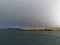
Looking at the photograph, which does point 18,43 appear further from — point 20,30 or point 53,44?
point 20,30

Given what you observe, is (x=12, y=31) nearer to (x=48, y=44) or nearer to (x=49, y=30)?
(x=49, y=30)

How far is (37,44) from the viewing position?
1131 millimetres

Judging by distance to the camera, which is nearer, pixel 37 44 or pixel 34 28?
pixel 37 44

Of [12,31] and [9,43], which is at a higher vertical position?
[12,31]

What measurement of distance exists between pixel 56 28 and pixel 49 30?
97 mm

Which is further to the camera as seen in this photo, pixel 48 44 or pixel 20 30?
pixel 20 30

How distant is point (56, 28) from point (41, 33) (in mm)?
229

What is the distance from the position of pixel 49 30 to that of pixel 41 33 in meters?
0.14

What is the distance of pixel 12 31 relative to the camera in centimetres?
167

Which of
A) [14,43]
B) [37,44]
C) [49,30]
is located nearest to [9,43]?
[14,43]

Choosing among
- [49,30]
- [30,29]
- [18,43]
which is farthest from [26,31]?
[18,43]

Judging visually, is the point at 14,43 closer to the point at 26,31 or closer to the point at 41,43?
the point at 41,43

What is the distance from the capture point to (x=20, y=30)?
168 centimetres

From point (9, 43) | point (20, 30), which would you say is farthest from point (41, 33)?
point (9, 43)
